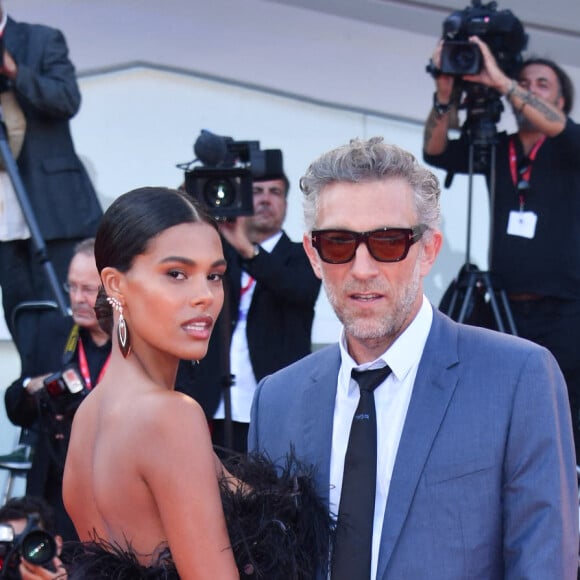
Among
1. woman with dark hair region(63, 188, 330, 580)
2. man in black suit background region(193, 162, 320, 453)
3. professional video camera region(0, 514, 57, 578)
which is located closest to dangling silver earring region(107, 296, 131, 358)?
woman with dark hair region(63, 188, 330, 580)

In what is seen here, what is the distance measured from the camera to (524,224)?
194 inches

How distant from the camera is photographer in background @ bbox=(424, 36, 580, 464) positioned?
4.83 metres

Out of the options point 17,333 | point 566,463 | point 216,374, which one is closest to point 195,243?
point 566,463

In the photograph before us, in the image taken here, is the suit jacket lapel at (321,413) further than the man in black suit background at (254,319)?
No

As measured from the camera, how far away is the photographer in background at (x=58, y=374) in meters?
4.36

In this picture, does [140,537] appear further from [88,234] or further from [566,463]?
[88,234]

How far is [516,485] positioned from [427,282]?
4720 millimetres

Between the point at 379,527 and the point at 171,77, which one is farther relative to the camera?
the point at 171,77

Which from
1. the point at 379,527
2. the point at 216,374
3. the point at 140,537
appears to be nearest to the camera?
the point at 140,537

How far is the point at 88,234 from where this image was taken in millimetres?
5211

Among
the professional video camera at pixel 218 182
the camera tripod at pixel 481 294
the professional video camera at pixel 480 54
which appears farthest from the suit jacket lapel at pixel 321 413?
the professional video camera at pixel 480 54

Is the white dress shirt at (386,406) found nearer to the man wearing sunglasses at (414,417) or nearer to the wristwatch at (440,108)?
the man wearing sunglasses at (414,417)

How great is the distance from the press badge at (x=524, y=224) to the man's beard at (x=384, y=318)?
8.87 ft

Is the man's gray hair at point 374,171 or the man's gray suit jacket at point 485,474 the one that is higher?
the man's gray hair at point 374,171
